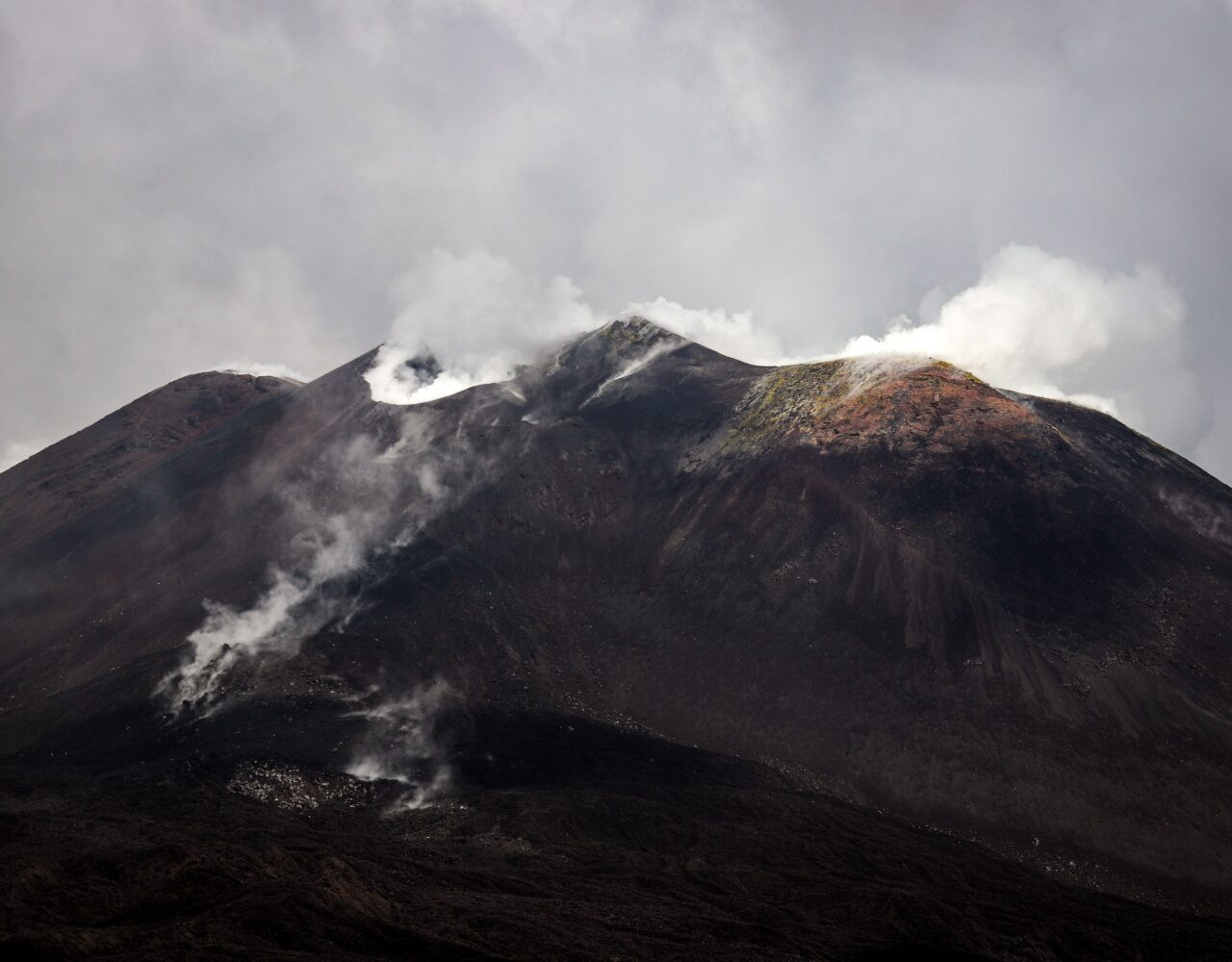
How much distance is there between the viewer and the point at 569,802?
1841 inches

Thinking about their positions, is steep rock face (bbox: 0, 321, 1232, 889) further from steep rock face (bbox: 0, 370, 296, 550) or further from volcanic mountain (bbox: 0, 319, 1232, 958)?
steep rock face (bbox: 0, 370, 296, 550)

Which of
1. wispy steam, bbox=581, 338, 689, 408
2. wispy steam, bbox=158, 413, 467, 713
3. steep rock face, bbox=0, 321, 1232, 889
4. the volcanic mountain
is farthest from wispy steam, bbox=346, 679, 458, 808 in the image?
wispy steam, bbox=581, 338, 689, 408

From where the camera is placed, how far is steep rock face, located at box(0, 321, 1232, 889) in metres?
50.9

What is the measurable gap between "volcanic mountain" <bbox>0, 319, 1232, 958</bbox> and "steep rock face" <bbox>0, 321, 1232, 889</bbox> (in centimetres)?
31

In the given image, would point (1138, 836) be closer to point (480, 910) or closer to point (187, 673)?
point (480, 910)

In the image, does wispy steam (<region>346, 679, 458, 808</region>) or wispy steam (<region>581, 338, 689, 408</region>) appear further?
wispy steam (<region>581, 338, 689, 408</region>)

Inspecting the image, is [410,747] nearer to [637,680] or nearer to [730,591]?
[637,680]

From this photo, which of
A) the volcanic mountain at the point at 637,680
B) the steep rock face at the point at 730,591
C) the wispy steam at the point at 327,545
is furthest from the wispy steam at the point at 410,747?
the wispy steam at the point at 327,545

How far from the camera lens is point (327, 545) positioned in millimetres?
74562

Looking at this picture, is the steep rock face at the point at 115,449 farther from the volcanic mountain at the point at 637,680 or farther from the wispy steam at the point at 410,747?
the wispy steam at the point at 410,747

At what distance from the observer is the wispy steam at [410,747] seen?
Result: 1914 inches

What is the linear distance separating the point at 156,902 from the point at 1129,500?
6891cm

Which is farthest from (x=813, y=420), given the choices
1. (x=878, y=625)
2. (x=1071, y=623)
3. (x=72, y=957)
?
(x=72, y=957)

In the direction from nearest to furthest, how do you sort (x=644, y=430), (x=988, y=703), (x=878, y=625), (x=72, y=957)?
1. (x=72, y=957)
2. (x=988, y=703)
3. (x=878, y=625)
4. (x=644, y=430)
